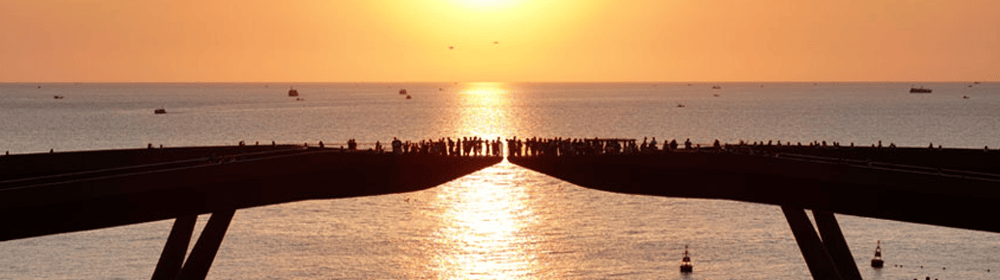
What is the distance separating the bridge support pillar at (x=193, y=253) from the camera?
43875mm

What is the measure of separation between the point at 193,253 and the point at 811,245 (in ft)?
77.5

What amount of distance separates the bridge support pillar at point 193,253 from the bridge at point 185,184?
0.12 feet

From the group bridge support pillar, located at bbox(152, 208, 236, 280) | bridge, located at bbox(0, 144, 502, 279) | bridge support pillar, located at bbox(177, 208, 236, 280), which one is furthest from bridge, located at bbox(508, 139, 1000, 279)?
bridge support pillar, located at bbox(152, 208, 236, 280)

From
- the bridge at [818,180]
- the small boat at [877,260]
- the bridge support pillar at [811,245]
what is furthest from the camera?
the small boat at [877,260]

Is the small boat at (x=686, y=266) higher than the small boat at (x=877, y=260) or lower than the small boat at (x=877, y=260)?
lower

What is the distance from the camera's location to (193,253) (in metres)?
44.7

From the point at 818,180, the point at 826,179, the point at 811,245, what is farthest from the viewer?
the point at 811,245

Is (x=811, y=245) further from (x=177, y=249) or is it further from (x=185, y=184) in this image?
(x=177, y=249)

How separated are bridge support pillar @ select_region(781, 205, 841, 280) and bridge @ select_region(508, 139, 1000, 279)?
4 centimetres

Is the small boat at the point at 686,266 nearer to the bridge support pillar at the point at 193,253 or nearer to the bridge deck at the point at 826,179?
the bridge deck at the point at 826,179

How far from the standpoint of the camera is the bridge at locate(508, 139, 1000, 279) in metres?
34.3

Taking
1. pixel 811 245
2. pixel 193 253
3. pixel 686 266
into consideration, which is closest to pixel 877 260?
pixel 686 266

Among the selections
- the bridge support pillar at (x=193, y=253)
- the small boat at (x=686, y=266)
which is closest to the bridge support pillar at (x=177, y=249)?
the bridge support pillar at (x=193, y=253)

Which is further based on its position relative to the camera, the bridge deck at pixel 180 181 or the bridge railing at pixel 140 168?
the bridge railing at pixel 140 168
